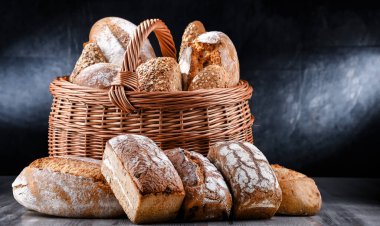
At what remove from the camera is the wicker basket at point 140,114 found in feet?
7.71

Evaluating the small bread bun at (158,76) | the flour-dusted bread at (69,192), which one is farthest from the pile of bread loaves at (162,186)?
the small bread bun at (158,76)

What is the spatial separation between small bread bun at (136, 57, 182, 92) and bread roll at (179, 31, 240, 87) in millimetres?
152

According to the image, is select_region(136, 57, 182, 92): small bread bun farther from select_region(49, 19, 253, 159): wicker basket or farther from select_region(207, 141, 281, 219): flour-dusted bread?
select_region(207, 141, 281, 219): flour-dusted bread

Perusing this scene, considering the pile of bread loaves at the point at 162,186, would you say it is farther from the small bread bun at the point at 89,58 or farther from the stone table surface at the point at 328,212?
the small bread bun at the point at 89,58

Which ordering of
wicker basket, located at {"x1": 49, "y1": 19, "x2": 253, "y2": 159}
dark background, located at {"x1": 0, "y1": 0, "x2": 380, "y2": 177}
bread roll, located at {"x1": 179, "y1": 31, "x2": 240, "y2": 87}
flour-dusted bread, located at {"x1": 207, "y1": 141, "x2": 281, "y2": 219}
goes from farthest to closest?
1. dark background, located at {"x1": 0, "y1": 0, "x2": 380, "y2": 177}
2. bread roll, located at {"x1": 179, "y1": 31, "x2": 240, "y2": 87}
3. wicker basket, located at {"x1": 49, "y1": 19, "x2": 253, "y2": 159}
4. flour-dusted bread, located at {"x1": 207, "y1": 141, "x2": 281, "y2": 219}

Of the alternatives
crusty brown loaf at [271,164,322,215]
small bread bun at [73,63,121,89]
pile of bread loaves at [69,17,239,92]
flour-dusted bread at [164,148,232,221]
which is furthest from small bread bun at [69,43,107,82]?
crusty brown loaf at [271,164,322,215]

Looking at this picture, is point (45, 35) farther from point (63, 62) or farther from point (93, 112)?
point (93, 112)

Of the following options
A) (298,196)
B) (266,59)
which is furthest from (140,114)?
(266,59)

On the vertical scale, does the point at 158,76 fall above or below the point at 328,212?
above

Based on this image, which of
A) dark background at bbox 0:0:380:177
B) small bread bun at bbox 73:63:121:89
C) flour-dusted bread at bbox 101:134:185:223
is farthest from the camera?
dark background at bbox 0:0:380:177

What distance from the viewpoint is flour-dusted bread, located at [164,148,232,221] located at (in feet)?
6.81

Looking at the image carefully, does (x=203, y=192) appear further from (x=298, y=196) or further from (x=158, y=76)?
(x=158, y=76)

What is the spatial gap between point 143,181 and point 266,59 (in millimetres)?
1417

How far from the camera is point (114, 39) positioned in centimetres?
276
